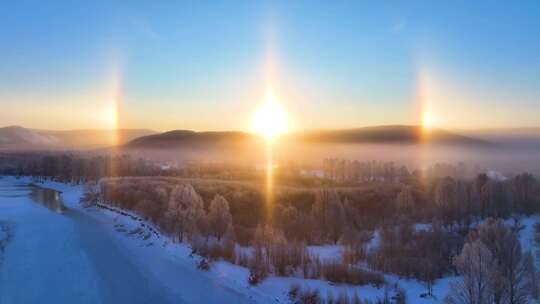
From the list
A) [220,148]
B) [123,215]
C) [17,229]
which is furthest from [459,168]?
[220,148]

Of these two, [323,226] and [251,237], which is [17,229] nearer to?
[251,237]

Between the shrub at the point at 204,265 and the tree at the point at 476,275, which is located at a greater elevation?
the tree at the point at 476,275

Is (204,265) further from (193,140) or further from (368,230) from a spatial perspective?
(193,140)

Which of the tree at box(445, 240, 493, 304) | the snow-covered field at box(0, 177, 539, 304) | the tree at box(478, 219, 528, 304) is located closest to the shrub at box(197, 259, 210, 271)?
the snow-covered field at box(0, 177, 539, 304)

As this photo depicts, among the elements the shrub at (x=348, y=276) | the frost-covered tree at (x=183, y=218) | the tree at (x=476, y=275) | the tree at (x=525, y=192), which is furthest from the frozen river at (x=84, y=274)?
the tree at (x=525, y=192)

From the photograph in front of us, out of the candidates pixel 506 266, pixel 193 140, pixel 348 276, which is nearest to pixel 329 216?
pixel 348 276

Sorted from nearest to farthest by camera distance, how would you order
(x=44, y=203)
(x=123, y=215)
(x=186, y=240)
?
(x=186, y=240) → (x=123, y=215) → (x=44, y=203)

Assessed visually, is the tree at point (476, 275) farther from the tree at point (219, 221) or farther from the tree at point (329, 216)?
the tree at point (329, 216)

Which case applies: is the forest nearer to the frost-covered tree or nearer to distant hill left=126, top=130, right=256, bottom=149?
the frost-covered tree
